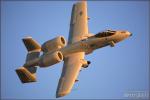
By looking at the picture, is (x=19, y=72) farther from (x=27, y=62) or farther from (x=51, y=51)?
(x=51, y=51)

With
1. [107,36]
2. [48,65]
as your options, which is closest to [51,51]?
[48,65]

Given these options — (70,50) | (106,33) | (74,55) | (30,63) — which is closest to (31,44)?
(30,63)

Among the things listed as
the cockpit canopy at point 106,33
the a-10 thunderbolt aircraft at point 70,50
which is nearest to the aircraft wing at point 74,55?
the a-10 thunderbolt aircraft at point 70,50

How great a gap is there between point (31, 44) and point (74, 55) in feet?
21.2

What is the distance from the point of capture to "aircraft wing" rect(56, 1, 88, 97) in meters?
37.3

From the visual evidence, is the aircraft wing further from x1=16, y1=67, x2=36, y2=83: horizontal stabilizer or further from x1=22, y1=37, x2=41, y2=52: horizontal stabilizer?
x1=16, y1=67, x2=36, y2=83: horizontal stabilizer

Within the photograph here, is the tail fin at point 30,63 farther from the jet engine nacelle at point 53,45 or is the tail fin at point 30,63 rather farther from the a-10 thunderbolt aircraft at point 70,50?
the jet engine nacelle at point 53,45

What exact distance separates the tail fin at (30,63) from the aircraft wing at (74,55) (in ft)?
A: 13.6

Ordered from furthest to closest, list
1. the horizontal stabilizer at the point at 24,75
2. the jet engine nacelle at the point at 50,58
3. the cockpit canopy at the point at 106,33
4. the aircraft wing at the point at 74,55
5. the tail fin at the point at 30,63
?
the tail fin at the point at 30,63
the horizontal stabilizer at the point at 24,75
the cockpit canopy at the point at 106,33
the jet engine nacelle at the point at 50,58
the aircraft wing at the point at 74,55

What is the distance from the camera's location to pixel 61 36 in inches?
1687

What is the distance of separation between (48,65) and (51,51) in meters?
1.75

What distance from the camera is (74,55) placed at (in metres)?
41.3

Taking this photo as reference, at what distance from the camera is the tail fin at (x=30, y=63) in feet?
137

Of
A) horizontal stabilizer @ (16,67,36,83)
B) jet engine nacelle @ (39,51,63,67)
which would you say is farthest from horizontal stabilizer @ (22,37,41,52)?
horizontal stabilizer @ (16,67,36,83)
